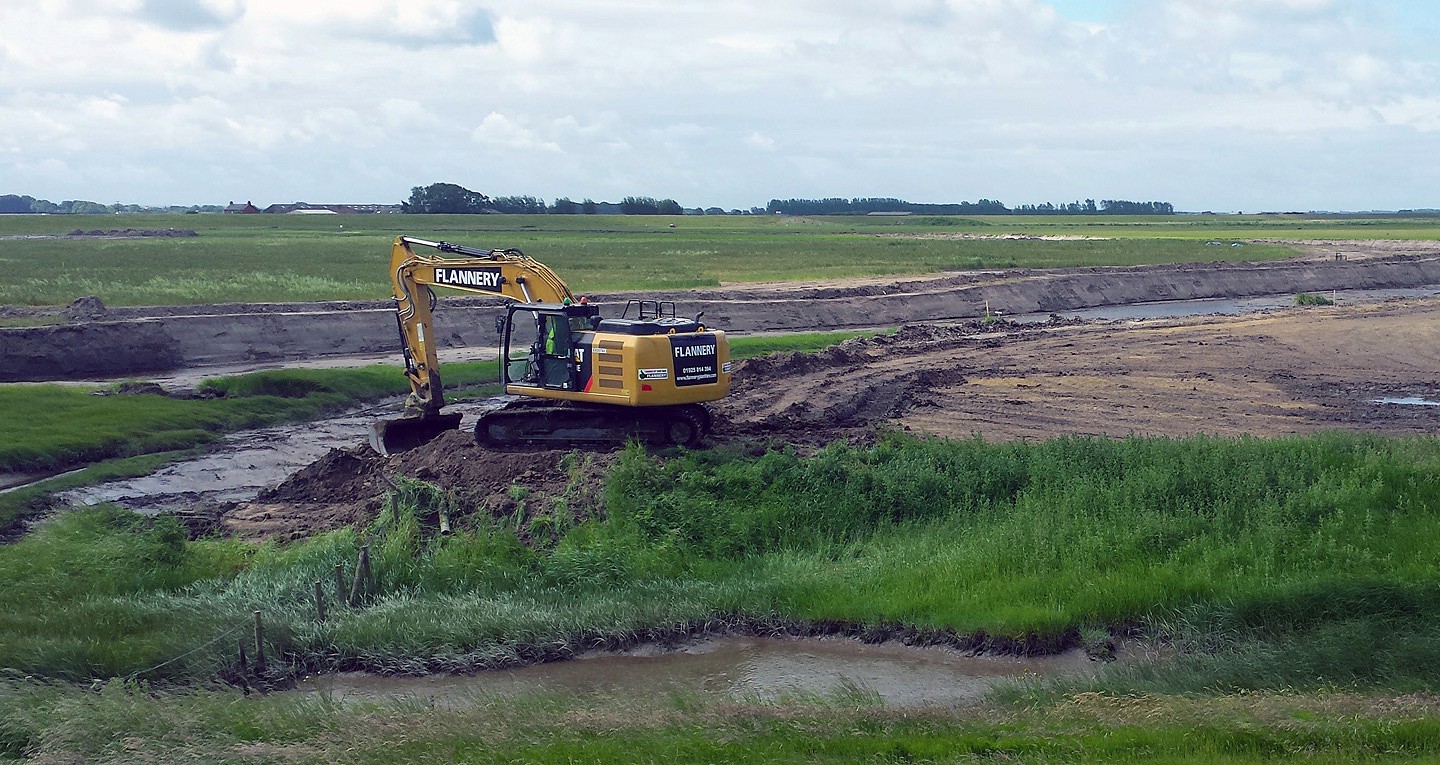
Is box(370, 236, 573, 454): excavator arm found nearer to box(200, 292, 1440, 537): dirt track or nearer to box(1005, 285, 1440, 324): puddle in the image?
box(200, 292, 1440, 537): dirt track

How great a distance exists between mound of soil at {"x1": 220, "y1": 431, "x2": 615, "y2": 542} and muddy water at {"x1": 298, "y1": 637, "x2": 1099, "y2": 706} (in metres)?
3.93

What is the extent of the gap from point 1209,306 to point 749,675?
46674 mm

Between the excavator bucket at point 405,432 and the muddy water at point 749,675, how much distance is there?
8.08 m

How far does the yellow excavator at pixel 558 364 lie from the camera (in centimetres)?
1888

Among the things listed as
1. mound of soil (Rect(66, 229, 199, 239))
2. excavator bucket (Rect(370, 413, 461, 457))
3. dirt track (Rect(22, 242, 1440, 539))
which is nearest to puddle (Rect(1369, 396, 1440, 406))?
dirt track (Rect(22, 242, 1440, 539))

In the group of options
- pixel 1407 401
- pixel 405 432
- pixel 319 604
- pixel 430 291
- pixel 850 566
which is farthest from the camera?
pixel 1407 401

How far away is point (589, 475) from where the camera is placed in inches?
716

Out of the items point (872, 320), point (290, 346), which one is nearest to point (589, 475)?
point (290, 346)

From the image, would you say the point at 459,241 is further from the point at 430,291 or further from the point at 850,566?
the point at 850,566

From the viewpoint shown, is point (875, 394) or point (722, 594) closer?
point (722, 594)

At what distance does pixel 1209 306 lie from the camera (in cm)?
5428

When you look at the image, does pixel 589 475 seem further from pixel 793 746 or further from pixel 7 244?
pixel 7 244

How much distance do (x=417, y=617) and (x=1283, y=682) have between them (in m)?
9.03

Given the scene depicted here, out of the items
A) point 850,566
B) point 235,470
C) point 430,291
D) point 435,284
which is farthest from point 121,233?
point 850,566
